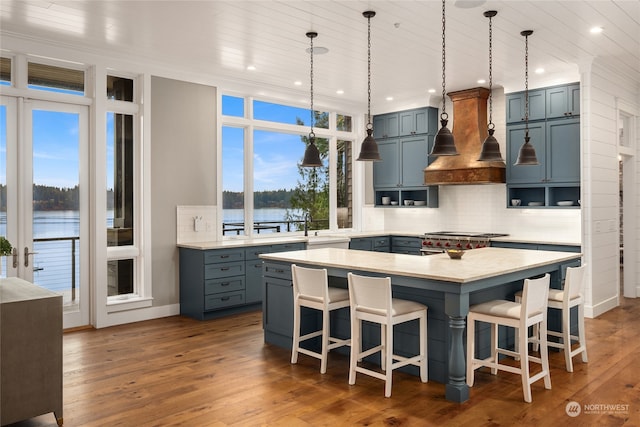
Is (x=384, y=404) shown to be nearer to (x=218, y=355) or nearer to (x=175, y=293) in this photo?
(x=218, y=355)

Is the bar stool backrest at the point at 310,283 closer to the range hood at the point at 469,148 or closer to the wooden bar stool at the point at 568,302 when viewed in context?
the wooden bar stool at the point at 568,302

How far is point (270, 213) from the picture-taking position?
763 centimetres

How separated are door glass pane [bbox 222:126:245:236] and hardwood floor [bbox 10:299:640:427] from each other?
7.64 feet

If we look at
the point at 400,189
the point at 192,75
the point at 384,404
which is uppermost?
the point at 192,75

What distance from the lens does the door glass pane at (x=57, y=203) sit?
5.34m

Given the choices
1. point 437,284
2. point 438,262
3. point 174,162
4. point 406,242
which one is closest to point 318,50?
point 174,162

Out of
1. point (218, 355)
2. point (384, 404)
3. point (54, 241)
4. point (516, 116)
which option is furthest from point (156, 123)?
point (516, 116)

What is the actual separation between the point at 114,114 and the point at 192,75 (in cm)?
108

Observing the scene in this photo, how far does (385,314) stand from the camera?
12.0 feet

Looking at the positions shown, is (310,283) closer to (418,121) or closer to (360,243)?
(360,243)

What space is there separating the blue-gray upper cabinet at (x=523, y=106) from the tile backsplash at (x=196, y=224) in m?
4.25

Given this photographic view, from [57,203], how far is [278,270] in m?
2.62

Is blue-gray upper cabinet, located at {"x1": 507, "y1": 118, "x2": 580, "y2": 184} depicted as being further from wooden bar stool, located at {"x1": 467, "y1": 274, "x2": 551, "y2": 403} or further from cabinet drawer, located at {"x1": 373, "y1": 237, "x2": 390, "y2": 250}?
wooden bar stool, located at {"x1": 467, "y1": 274, "x2": 551, "y2": 403}

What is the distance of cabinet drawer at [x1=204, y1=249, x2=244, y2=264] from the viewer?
19.8 ft
